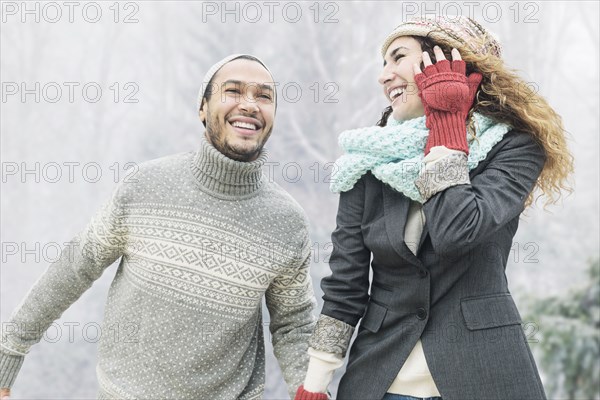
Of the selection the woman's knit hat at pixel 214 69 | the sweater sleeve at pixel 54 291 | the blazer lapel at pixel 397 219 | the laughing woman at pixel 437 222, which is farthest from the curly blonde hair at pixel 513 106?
the sweater sleeve at pixel 54 291

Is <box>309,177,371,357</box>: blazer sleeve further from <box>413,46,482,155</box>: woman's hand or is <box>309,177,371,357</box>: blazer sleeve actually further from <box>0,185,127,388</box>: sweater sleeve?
<box>0,185,127,388</box>: sweater sleeve

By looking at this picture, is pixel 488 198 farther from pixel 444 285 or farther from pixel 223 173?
pixel 223 173

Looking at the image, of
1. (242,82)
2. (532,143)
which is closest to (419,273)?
(532,143)

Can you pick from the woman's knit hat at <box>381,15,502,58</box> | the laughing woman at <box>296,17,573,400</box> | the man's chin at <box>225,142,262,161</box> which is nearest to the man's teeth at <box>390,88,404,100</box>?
the laughing woman at <box>296,17,573,400</box>

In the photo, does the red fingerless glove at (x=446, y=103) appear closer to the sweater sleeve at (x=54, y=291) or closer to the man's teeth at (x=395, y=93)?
the man's teeth at (x=395, y=93)

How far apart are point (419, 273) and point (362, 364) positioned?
22 centimetres

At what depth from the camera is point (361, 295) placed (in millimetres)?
1316

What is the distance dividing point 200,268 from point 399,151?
53cm

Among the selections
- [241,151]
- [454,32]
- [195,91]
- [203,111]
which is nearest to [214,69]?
[203,111]

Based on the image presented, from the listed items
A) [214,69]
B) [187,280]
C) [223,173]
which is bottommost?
[187,280]

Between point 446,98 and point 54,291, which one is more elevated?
point 446,98

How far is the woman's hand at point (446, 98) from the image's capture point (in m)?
1.19

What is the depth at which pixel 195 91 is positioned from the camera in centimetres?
410

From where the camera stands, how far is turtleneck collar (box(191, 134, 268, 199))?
58.6 inches
